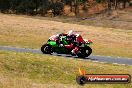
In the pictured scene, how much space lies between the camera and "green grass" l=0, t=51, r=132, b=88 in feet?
62.7

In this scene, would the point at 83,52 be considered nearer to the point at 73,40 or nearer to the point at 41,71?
the point at 73,40

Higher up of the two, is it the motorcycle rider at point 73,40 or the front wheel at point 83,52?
the motorcycle rider at point 73,40

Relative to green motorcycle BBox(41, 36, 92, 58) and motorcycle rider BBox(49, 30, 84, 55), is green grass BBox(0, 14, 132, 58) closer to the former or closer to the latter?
green motorcycle BBox(41, 36, 92, 58)

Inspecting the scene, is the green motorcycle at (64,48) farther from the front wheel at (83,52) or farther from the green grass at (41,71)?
the green grass at (41,71)

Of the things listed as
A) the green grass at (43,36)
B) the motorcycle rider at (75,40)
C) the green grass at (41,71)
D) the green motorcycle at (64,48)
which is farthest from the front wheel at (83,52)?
the green grass at (43,36)

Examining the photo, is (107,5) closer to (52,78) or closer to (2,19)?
(2,19)

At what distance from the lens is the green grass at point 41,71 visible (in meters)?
19.1

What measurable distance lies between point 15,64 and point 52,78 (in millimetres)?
2417

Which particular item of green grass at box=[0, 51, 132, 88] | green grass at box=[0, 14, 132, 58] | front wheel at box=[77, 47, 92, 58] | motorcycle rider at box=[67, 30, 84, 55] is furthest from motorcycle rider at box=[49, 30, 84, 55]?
green grass at box=[0, 14, 132, 58]

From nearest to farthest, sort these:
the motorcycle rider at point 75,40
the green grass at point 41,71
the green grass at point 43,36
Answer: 1. the green grass at point 41,71
2. the motorcycle rider at point 75,40
3. the green grass at point 43,36

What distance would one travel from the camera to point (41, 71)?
21.5m

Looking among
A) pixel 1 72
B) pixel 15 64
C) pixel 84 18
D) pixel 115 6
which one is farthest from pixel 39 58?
pixel 115 6

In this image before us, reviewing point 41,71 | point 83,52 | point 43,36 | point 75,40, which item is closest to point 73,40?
point 75,40

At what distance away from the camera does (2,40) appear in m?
45.6
